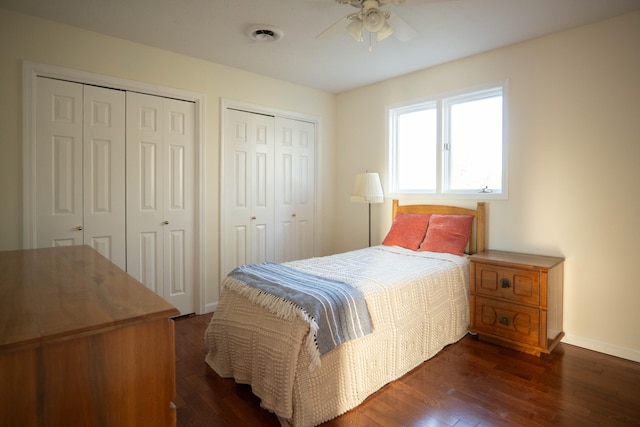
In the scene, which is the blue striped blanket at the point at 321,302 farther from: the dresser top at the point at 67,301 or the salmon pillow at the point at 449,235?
the salmon pillow at the point at 449,235

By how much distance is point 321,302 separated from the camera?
1833 millimetres

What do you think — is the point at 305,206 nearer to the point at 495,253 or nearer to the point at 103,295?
the point at 495,253

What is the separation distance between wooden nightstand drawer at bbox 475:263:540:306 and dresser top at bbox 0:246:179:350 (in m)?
2.50

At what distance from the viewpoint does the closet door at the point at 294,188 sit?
3.93m

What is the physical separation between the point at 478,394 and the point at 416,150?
2455mm

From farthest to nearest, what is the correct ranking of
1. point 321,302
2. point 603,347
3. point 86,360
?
point 603,347
point 321,302
point 86,360

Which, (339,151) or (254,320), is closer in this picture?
(254,320)

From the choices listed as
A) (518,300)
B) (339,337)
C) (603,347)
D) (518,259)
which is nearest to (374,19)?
(339,337)

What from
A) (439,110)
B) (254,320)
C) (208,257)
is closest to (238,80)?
(208,257)

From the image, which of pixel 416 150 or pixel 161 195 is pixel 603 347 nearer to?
pixel 416 150

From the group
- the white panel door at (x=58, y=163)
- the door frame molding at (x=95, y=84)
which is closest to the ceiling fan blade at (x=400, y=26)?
the door frame molding at (x=95, y=84)

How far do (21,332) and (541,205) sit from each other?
128 inches

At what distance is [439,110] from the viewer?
11.3ft

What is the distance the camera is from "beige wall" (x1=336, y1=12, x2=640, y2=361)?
8.04 feet
